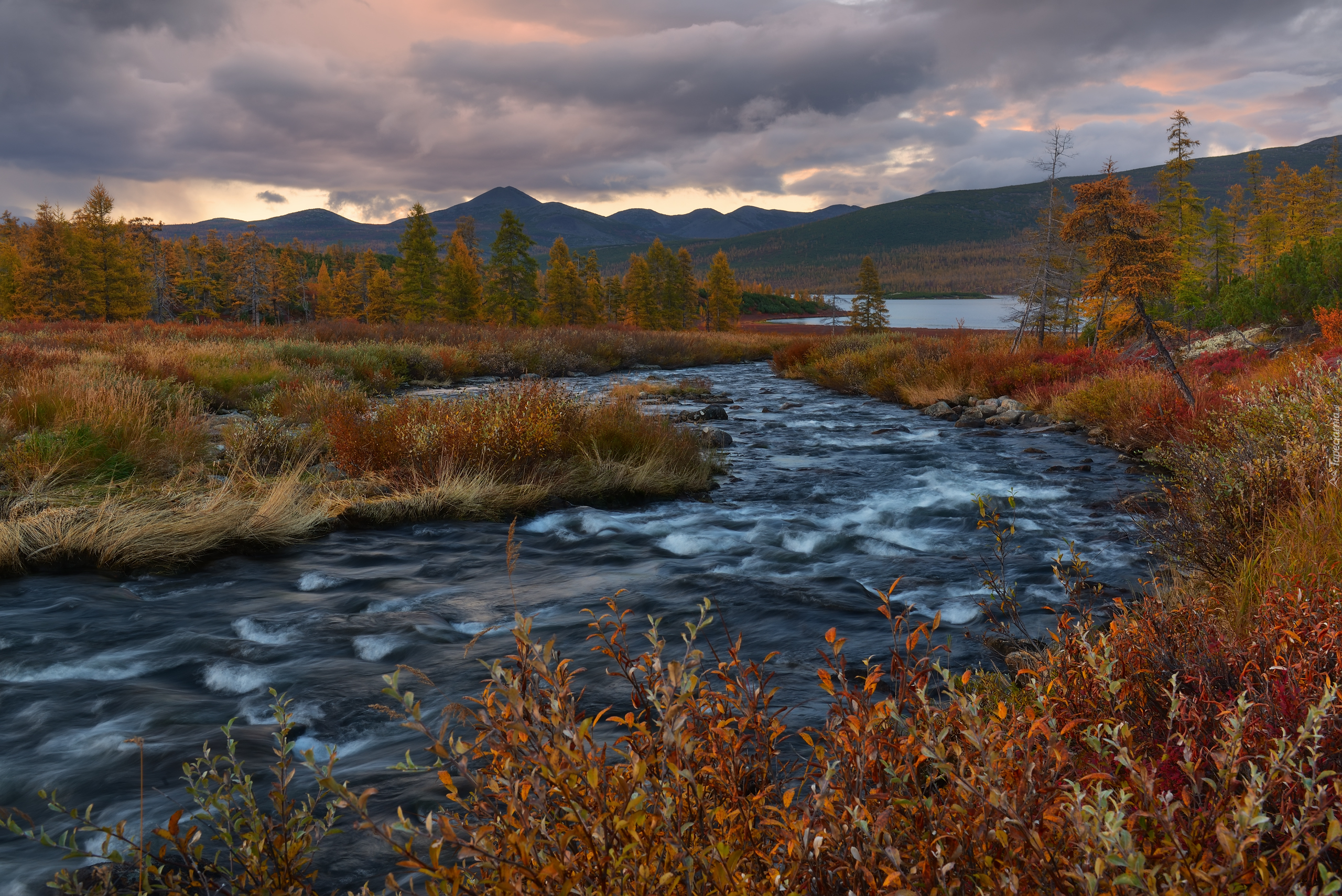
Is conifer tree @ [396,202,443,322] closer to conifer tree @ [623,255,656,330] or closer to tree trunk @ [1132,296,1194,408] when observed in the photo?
conifer tree @ [623,255,656,330]

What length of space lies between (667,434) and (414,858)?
891cm

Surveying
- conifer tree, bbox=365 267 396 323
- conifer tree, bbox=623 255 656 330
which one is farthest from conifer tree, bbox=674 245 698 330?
conifer tree, bbox=365 267 396 323

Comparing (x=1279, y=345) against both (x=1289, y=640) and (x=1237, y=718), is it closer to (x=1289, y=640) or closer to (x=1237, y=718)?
(x=1289, y=640)

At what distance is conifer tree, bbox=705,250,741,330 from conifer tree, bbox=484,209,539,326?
62.2ft

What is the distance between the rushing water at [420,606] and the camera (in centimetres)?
357

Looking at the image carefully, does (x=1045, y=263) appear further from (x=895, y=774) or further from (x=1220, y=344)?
(x=895, y=774)

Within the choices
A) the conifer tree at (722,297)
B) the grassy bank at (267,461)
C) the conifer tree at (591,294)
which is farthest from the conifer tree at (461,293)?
the grassy bank at (267,461)

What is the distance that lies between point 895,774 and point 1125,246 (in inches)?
510

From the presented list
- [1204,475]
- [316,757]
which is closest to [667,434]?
[1204,475]

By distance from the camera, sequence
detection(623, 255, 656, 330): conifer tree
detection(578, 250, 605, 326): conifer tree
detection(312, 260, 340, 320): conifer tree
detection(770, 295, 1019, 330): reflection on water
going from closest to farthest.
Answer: detection(578, 250, 605, 326): conifer tree
detection(623, 255, 656, 330): conifer tree
detection(312, 260, 340, 320): conifer tree
detection(770, 295, 1019, 330): reflection on water

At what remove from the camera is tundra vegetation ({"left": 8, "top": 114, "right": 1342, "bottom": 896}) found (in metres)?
1.44

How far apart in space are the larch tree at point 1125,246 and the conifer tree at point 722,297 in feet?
180

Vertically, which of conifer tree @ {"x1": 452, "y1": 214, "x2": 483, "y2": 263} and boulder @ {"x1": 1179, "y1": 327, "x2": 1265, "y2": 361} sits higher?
conifer tree @ {"x1": 452, "y1": 214, "x2": 483, "y2": 263}

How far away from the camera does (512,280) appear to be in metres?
53.8
